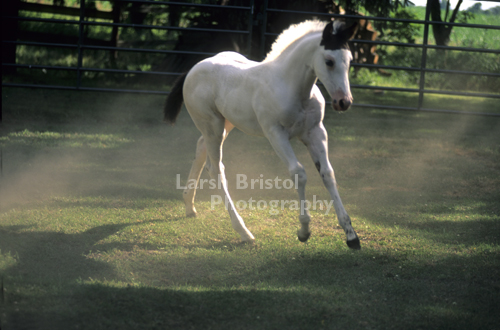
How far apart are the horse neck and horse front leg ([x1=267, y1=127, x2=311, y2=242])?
1.12ft

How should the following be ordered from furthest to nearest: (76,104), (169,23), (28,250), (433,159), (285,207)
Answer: (169,23), (76,104), (433,159), (285,207), (28,250)

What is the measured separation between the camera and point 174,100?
486cm

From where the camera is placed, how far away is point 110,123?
8078mm

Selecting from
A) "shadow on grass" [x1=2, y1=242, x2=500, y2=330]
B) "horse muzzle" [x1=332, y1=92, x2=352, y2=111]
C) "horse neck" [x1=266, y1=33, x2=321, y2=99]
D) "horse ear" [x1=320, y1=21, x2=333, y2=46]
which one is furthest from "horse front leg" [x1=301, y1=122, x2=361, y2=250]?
"horse ear" [x1=320, y1=21, x2=333, y2=46]

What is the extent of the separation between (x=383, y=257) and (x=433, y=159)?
3.38 meters

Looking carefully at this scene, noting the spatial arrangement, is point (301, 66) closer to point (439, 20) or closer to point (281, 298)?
point (281, 298)

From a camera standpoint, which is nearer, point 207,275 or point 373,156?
point 207,275

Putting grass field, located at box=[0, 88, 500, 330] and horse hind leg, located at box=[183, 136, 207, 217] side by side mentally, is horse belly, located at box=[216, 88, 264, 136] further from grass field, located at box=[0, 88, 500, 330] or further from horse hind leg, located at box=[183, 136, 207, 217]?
grass field, located at box=[0, 88, 500, 330]

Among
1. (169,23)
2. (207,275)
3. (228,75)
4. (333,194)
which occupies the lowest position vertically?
(207,275)

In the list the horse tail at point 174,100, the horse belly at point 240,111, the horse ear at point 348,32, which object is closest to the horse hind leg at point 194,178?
the horse tail at point 174,100

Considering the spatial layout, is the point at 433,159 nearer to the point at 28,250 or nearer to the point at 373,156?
the point at 373,156

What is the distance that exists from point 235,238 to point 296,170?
3.29 ft

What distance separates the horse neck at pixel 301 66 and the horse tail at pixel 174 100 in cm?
146

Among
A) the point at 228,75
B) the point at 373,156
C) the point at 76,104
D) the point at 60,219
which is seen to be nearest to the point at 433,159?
the point at 373,156
